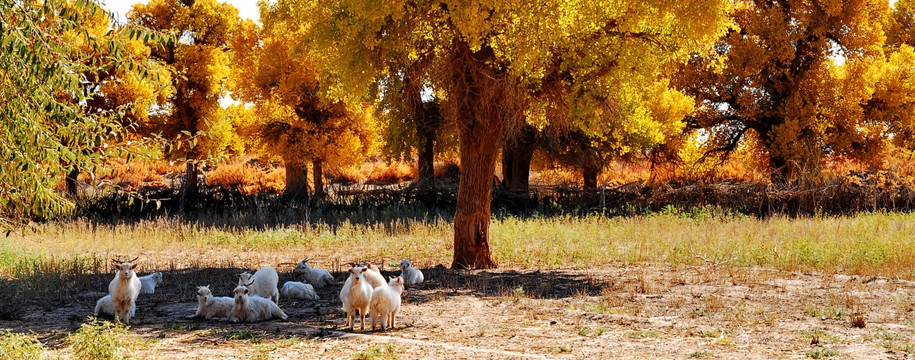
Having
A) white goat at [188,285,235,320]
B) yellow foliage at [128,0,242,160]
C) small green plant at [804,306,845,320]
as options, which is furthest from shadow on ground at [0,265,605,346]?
yellow foliage at [128,0,242,160]

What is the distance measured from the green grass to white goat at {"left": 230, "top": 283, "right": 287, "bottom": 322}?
4988mm

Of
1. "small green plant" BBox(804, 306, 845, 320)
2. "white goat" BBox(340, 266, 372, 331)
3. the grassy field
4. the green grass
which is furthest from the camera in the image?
the green grass

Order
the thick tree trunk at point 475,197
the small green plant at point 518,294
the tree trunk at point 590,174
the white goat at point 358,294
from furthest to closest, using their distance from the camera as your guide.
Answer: the tree trunk at point 590,174, the thick tree trunk at point 475,197, the small green plant at point 518,294, the white goat at point 358,294

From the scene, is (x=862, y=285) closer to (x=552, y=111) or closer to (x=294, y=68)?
(x=552, y=111)

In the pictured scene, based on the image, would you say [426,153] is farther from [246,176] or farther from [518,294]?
[246,176]

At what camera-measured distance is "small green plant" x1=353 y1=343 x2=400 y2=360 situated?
768 cm

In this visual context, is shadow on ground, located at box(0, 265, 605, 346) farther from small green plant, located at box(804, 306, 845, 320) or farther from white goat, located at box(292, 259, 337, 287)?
small green plant, located at box(804, 306, 845, 320)

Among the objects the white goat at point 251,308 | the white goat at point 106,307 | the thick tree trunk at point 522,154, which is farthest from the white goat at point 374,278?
the thick tree trunk at point 522,154

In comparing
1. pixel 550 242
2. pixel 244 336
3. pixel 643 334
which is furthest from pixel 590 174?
pixel 244 336

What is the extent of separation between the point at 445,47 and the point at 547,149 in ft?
47.7

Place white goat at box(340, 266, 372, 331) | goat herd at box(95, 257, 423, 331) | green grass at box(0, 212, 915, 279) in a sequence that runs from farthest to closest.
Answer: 1. green grass at box(0, 212, 915, 279)
2. goat herd at box(95, 257, 423, 331)
3. white goat at box(340, 266, 372, 331)

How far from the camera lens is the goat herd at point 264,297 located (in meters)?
8.91

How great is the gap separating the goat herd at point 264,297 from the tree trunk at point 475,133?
3729 millimetres

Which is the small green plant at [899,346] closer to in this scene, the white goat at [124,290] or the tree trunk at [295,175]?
the white goat at [124,290]
